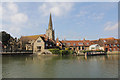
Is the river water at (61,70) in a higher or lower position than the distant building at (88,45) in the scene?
lower

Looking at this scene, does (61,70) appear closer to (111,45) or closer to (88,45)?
(88,45)

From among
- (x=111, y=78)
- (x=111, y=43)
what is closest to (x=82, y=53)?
(x=111, y=43)

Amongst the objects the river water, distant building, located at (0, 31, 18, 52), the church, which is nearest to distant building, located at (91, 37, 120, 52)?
the church

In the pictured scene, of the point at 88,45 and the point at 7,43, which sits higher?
the point at 7,43

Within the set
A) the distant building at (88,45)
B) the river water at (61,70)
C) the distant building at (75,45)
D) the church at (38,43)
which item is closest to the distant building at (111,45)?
the distant building at (88,45)

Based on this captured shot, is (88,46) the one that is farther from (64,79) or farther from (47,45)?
(64,79)

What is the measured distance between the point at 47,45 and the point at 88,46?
2230 centimetres

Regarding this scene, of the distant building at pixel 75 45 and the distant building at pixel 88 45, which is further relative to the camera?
the distant building at pixel 75 45

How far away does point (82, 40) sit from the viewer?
6444 centimetres

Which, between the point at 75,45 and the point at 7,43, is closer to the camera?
the point at 75,45

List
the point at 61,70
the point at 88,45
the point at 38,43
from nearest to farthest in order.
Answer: the point at 61,70 < the point at 38,43 < the point at 88,45

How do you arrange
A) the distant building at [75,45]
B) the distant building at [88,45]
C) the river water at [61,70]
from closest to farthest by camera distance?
the river water at [61,70]
the distant building at [88,45]
the distant building at [75,45]

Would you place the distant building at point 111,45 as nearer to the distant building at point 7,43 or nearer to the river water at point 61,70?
the river water at point 61,70

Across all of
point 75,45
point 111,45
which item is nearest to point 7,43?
point 75,45
